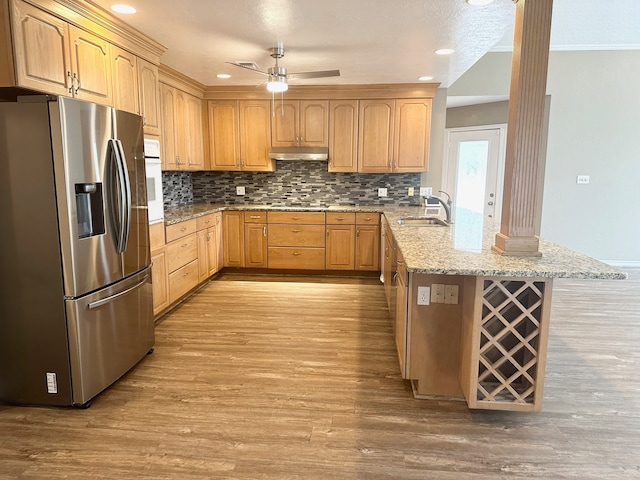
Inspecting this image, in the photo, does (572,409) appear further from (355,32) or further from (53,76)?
(53,76)

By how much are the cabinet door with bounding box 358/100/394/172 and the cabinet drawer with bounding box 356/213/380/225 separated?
625mm

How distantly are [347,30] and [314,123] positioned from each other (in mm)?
2246

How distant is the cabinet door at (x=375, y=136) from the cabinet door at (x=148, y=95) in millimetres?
2543

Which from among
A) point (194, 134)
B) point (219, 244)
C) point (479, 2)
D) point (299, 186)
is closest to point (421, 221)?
point (479, 2)

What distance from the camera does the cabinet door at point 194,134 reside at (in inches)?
195

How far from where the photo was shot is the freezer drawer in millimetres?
2309

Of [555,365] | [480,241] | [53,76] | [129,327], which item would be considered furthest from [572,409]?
[53,76]

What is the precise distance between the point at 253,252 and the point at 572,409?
3.82m

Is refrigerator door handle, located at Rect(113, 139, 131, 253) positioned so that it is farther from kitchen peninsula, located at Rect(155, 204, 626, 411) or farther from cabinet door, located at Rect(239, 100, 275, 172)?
cabinet door, located at Rect(239, 100, 275, 172)

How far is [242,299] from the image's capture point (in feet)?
14.6

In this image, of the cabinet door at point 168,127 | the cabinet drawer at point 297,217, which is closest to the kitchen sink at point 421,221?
the cabinet drawer at point 297,217

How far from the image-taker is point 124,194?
255 centimetres

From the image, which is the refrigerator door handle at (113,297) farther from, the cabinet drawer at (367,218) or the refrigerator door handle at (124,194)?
the cabinet drawer at (367,218)

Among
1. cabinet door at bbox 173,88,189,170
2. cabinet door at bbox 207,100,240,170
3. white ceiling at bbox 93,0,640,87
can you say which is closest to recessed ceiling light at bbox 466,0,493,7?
white ceiling at bbox 93,0,640,87
